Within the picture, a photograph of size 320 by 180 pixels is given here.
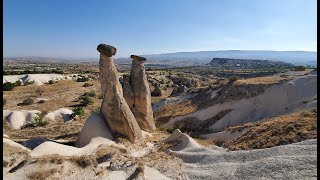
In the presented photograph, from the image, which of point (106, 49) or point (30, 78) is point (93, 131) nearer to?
point (106, 49)

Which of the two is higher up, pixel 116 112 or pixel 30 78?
pixel 116 112

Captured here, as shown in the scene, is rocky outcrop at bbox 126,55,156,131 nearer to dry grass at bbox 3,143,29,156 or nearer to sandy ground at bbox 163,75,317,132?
sandy ground at bbox 163,75,317,132

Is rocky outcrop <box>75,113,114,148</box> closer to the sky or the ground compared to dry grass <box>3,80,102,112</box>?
closer to the sky

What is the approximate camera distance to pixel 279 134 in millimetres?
13414

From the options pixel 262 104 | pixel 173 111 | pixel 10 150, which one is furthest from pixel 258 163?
pixel 173 111

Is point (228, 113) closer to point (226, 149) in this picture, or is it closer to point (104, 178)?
point (226, 149)

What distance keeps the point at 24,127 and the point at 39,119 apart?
3.40 ft

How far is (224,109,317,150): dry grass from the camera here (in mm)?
12516

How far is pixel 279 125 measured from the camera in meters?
14.5

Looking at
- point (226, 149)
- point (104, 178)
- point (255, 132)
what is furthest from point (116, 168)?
point (255, 132)

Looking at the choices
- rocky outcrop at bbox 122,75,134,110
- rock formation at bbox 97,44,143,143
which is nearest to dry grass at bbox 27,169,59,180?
rock formation at bbox 97,44,143,143

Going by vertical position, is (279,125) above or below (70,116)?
above

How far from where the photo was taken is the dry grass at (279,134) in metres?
12.5

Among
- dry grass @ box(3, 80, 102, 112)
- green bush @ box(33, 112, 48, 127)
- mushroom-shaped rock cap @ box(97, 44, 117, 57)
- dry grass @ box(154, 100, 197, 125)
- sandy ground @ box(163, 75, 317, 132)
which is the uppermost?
mushroom-shaped rock cap @ box(97, 44, 117, 57)
